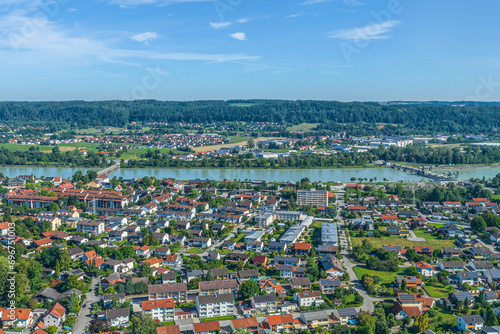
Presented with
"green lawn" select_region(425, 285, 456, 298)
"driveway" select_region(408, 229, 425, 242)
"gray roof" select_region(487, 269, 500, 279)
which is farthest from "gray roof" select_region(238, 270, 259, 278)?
"driveway" select_region(408, 229, 425, 242)

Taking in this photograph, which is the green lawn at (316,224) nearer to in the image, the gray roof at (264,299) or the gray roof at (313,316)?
the gray roof at (264,299)

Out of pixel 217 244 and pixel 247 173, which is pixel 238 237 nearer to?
pixel 217 244

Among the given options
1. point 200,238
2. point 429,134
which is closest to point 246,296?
point 200,238

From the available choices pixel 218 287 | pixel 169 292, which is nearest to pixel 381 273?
pixel 218 287

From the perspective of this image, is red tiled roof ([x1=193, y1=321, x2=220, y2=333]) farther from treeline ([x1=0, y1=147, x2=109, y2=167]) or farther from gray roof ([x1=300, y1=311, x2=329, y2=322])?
treeline ([x1=0, y1=147, x2=109, y2=167])

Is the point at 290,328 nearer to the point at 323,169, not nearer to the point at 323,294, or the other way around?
the point at 323,294

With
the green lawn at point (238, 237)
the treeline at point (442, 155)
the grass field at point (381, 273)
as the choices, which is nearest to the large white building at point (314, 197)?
the green lawn at point (238, 237)
